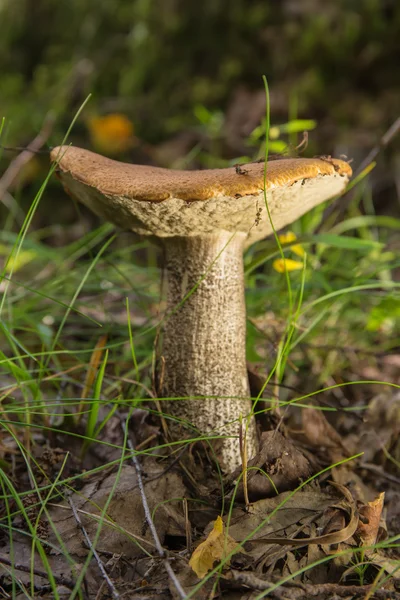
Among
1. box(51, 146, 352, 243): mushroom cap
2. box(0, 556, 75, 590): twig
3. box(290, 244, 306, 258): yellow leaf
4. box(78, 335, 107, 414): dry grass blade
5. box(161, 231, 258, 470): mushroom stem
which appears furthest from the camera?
box(290, 244, 306, 258): yellow leaf

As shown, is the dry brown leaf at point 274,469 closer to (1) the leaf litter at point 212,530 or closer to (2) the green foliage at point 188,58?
(1) the leaf litter at point 212,530

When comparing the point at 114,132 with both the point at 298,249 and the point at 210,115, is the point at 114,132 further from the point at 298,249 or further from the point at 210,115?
the point at 298,249

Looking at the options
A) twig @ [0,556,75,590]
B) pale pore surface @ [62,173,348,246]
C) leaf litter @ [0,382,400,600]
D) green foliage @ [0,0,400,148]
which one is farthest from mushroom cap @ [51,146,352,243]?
green foliage @ [0,0,400,148]

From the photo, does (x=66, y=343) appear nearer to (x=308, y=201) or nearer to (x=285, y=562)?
(x=308, y=201)

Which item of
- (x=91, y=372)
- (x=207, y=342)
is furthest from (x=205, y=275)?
(x=91, y=372)

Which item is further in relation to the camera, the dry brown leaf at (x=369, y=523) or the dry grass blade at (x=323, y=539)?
the dry brown leaf at (x=369, y=523)


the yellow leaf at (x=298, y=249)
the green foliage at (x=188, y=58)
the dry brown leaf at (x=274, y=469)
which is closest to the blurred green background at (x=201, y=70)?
the green foliage at (x=188, y=58)

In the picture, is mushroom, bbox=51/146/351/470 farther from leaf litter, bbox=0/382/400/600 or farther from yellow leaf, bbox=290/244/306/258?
yellow leaf, bbox=290/244/306/258
